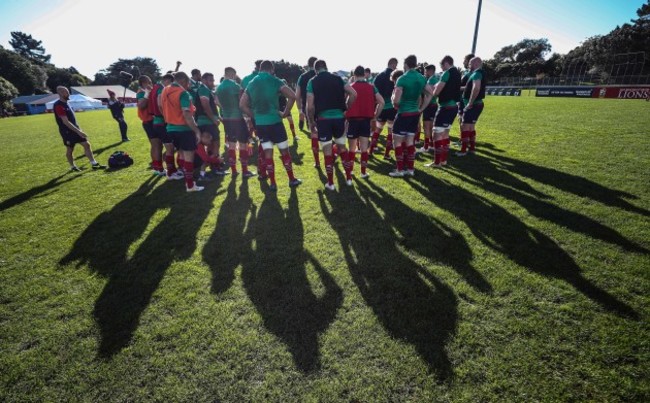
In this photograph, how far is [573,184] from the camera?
6.03m

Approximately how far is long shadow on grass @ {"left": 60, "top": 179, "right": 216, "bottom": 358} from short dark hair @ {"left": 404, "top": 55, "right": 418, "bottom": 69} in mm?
5160

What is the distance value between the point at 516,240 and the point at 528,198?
1880mm

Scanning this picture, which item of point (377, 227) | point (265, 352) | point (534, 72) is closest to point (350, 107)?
point (377, 227)

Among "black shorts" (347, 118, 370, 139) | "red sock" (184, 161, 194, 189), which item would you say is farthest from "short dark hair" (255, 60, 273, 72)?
"red sock" (184, 161, 194, 189)

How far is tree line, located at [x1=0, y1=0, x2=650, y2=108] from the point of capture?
46062mm

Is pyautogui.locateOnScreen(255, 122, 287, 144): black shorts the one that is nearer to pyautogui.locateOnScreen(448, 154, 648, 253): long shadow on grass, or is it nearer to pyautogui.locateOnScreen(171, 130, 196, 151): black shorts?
pyautogui.locateOnScreen(171, 130, 196, 151): black shorts

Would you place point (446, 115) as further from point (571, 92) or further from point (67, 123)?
point (571, 92)

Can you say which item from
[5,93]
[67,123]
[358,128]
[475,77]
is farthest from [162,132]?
[5,93]

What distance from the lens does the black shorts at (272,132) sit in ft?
19.7

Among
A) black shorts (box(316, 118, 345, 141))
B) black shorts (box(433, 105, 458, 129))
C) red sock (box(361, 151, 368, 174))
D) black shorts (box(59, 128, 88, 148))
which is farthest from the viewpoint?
black shorts (box(59, 128, 88, 148))

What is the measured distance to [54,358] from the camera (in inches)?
103

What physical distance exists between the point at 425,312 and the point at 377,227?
1880 millimetres

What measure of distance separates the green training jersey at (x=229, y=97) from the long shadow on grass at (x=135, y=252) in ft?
6.47

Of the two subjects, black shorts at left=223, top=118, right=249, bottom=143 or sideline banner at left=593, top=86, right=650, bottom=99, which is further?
sideline banner at left=593, top=86, right=650, bottom=99
